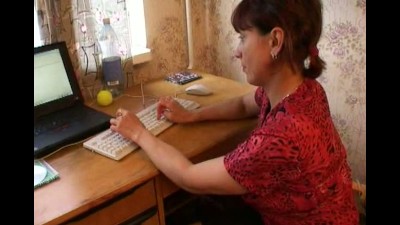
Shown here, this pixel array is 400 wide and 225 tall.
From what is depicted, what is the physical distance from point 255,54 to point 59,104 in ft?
2.62

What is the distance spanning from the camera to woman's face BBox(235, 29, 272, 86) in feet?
3.50

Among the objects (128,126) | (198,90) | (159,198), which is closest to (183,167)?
(159,198)

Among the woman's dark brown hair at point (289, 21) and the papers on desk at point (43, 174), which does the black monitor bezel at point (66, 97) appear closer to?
the papers on desk at point (43, 174)

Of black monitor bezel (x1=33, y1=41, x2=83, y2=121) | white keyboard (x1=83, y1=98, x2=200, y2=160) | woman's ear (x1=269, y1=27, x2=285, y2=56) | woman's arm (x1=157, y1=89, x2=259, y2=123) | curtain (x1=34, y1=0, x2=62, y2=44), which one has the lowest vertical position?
white keyboard (x1=83, y1=98, x2=200, y2=160)

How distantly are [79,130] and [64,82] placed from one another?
26 cm

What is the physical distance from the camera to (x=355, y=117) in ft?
6.03

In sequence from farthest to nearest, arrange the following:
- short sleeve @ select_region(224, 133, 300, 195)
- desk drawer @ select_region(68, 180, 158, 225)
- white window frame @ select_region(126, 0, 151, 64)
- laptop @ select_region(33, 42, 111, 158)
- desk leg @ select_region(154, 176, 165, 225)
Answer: white window frame @ select_region(126, 0, 151, 64) → laptop @ select_region(33, 42, 111, 158) → desk leg @ select_region(154, 176, 165, 225) → desk drawer @ select_region(68, 180, 158, 225) → short sleeve @ select_region(224, 133, 300, 195)

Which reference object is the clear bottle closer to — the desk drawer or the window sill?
the window sill

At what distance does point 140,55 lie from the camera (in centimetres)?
186

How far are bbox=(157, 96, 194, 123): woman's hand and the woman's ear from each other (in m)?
0.47

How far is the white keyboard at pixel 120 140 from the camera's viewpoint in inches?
49.0

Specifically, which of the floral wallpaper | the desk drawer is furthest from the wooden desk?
the floral wallpaper
